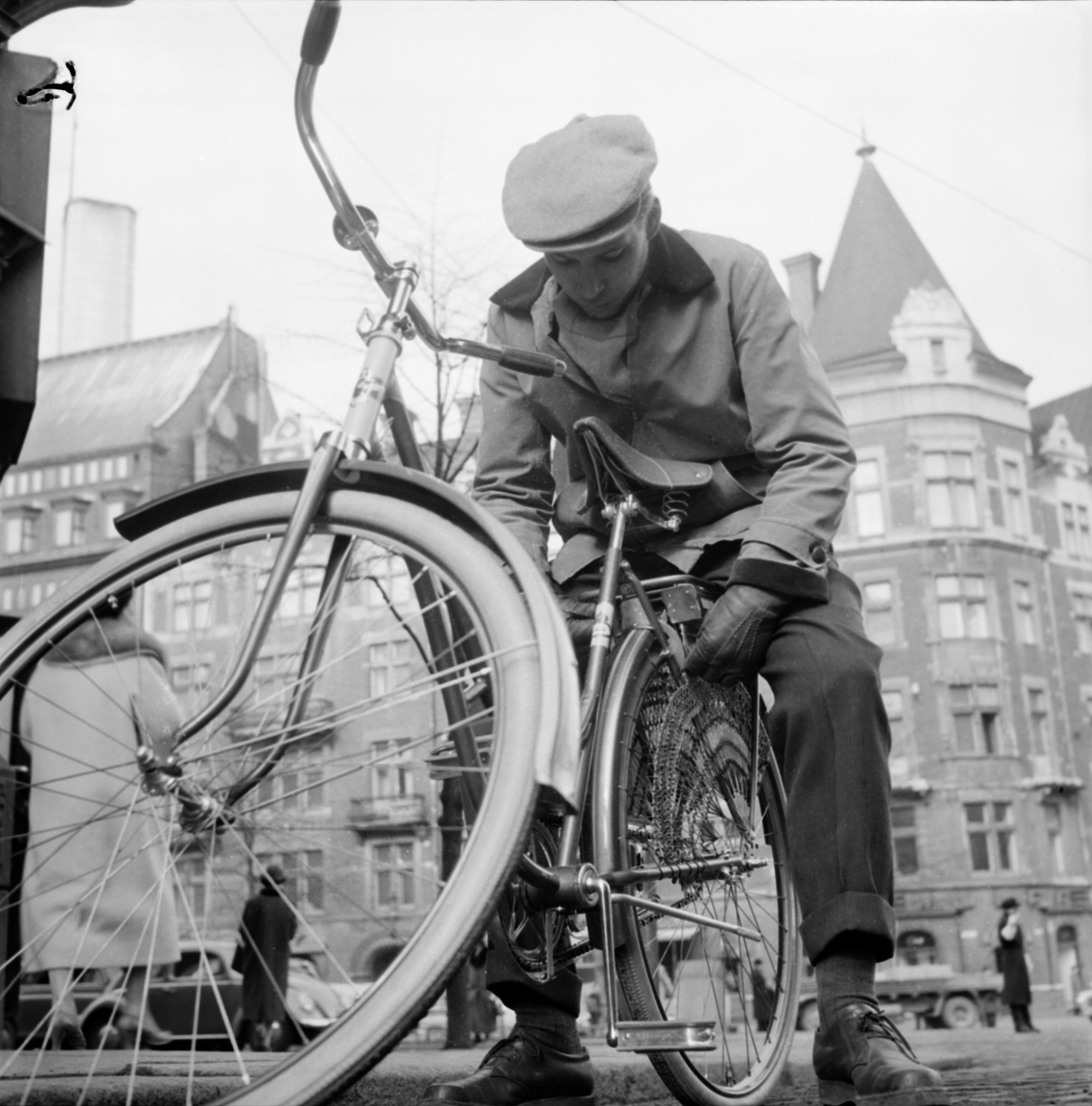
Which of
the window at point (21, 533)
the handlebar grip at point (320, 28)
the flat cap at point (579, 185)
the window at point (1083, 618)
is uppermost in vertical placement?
the window at point (1083, 618)

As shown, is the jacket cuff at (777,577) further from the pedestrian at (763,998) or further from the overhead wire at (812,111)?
the overhead wire at (812,111)

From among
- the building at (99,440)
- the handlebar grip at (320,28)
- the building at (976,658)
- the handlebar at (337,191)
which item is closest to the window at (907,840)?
the building at (976,658)

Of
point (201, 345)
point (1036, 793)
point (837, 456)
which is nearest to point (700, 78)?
point (837, 456)

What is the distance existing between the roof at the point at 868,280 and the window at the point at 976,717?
5.33 meters

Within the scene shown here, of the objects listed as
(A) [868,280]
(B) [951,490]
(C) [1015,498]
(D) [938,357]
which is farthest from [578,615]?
(C) [1015,498]

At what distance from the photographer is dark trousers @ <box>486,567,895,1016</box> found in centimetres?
159

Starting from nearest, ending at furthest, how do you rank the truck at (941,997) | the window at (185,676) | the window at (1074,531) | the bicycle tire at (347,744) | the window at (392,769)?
the bicycle tire at (347,744) → the window at (392,769) → the window at (185,676) → the truck at (941,997) → the window at (1074,531)

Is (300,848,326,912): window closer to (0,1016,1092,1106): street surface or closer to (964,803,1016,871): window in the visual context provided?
(0,1016,1092,1106): street surface

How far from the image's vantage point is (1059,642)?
21906 millimetres

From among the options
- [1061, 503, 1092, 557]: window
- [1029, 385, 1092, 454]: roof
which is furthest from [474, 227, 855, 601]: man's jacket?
[1061, 503, 1092, 557]: window

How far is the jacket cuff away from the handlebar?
1.23ft

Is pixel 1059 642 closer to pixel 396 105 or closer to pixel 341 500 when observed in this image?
pixel 396 105

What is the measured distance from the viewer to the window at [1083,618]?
828 inches

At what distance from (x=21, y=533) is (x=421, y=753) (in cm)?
459
